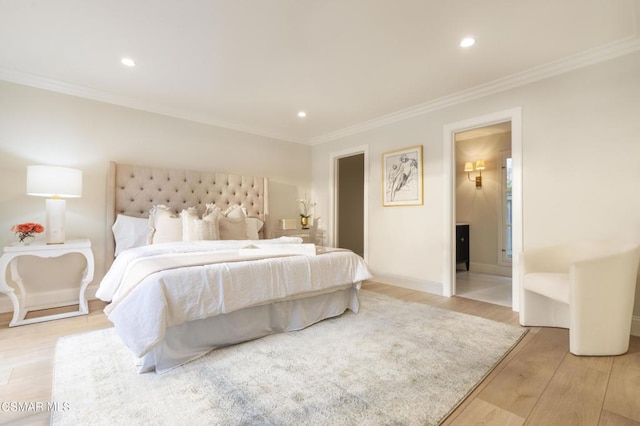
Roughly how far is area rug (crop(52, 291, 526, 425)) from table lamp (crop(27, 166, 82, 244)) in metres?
1.11

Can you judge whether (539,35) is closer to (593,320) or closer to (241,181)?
(593,320)

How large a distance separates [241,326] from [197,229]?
1391 mm

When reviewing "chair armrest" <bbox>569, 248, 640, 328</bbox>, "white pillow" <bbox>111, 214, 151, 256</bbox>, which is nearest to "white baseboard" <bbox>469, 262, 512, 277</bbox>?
"chair armrest" <bbox>569, 248, 640, 328</bbox>

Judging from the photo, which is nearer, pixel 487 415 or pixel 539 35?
pixel 487 415

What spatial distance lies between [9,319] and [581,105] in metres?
5.68

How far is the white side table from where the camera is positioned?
248cm

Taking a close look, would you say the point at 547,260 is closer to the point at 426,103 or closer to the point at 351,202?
the point at 426,103

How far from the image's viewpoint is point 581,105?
8.63 feet

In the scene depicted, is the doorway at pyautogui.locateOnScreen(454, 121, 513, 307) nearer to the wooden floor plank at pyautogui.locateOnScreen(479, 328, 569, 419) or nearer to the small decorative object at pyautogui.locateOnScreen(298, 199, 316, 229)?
the wooden floor plank at pyautogui.locateOnScreen(479, 328, 569, 419)

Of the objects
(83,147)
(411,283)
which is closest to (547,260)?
(411,283)

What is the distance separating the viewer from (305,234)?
480cm

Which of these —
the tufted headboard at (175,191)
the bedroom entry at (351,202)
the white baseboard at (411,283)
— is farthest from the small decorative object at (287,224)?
the bedroom entry at (351,202)

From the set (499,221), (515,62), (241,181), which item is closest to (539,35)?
(515,62)

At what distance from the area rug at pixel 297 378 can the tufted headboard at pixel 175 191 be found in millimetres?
1502
